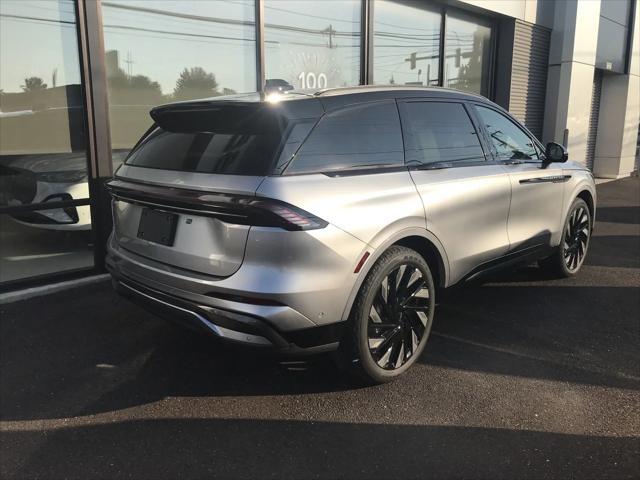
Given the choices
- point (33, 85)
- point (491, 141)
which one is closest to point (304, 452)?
point (491, 141)

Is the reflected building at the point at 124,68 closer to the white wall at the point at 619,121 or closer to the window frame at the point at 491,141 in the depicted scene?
the window frame at the point at 491,141

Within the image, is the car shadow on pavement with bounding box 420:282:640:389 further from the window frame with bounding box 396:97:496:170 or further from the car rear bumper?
the car rear bumper

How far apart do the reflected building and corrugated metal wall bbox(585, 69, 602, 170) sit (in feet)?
20.7

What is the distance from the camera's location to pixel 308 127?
9.61ft

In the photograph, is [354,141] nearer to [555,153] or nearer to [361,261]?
[361,261]

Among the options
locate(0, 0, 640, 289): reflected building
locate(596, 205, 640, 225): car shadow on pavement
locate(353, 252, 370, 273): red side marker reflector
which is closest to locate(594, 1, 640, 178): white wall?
locate(596, 205, 640, 225): car shadow on pavement

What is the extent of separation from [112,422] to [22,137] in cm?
329

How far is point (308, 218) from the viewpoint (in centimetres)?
271

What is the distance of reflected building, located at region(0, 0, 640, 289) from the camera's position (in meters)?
5.04

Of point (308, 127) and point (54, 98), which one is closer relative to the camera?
point (308, 127)

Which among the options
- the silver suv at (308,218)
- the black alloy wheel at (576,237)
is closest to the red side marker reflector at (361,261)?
the silver suv at (308,218)

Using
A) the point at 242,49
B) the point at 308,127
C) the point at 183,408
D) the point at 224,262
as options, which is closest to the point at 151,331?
the point at 183,408

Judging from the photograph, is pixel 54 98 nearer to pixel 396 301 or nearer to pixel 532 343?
pixel 396 301

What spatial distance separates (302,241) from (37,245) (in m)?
3.77
